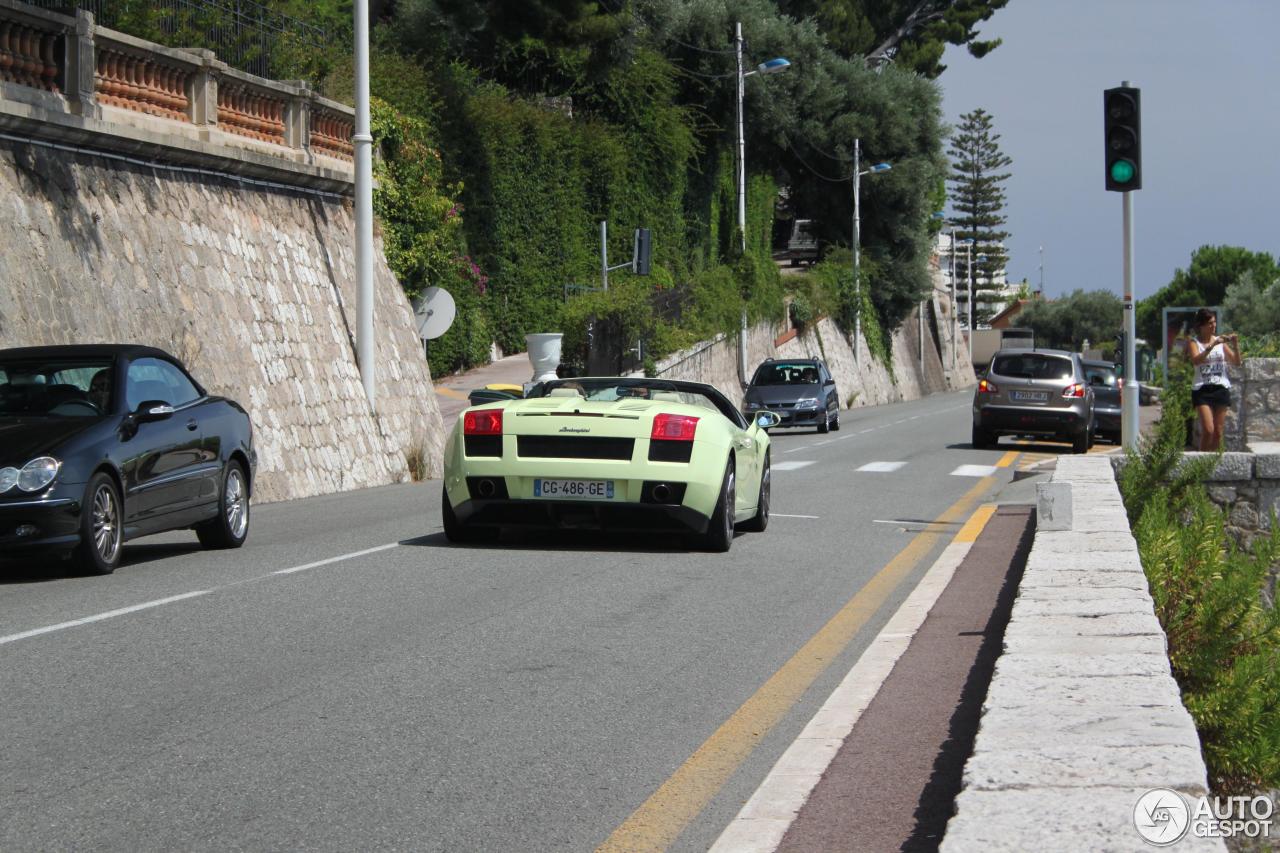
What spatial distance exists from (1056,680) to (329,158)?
21.0m

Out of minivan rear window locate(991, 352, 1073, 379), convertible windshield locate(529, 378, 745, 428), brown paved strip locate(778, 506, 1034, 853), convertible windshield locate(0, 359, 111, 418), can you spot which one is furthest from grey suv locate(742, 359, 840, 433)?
brown paved strip locate(778, 506, 1034, 853)

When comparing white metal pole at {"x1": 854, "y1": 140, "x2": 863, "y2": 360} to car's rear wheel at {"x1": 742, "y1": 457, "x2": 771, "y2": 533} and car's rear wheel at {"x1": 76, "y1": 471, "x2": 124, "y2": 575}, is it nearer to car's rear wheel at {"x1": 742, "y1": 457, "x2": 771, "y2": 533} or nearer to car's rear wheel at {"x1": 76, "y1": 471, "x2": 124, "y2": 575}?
car's rear wheel at {"x1": 742, "y1": 457, "x2": 771, "y2": 533}

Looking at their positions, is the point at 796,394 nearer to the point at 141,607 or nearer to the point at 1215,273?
the point at 141,607

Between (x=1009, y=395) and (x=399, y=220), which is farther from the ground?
(x=399, y=220)

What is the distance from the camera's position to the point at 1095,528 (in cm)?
1013

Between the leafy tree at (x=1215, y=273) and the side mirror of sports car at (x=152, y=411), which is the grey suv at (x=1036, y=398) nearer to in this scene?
the side mirror of sports car at (x=152, y=411)

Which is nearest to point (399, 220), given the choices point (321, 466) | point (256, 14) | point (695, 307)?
point (256, 14)

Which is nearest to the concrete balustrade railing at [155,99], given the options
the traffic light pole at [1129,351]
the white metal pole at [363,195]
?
the white metal pole at [363,195]

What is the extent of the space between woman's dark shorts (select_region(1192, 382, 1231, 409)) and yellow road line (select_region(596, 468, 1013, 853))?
8.46 metres

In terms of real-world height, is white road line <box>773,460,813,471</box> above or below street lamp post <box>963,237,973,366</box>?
below

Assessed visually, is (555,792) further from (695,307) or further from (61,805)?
(695,307)

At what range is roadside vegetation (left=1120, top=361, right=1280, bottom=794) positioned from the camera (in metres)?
5.68

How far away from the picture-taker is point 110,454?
1080cm

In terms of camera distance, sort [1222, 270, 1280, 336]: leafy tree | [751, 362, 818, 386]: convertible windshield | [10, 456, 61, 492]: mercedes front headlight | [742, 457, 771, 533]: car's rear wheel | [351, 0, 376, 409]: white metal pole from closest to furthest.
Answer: [10, 456, 61, 492]: mercedes front headlight
[742, 457, 771, 533]: car's rear wheel
[351, 0, 376, 409]: white metal pole
[751, 362, 818, 386]: convertible windshield
[1222, 270, 1280, 336]: leafy tree
